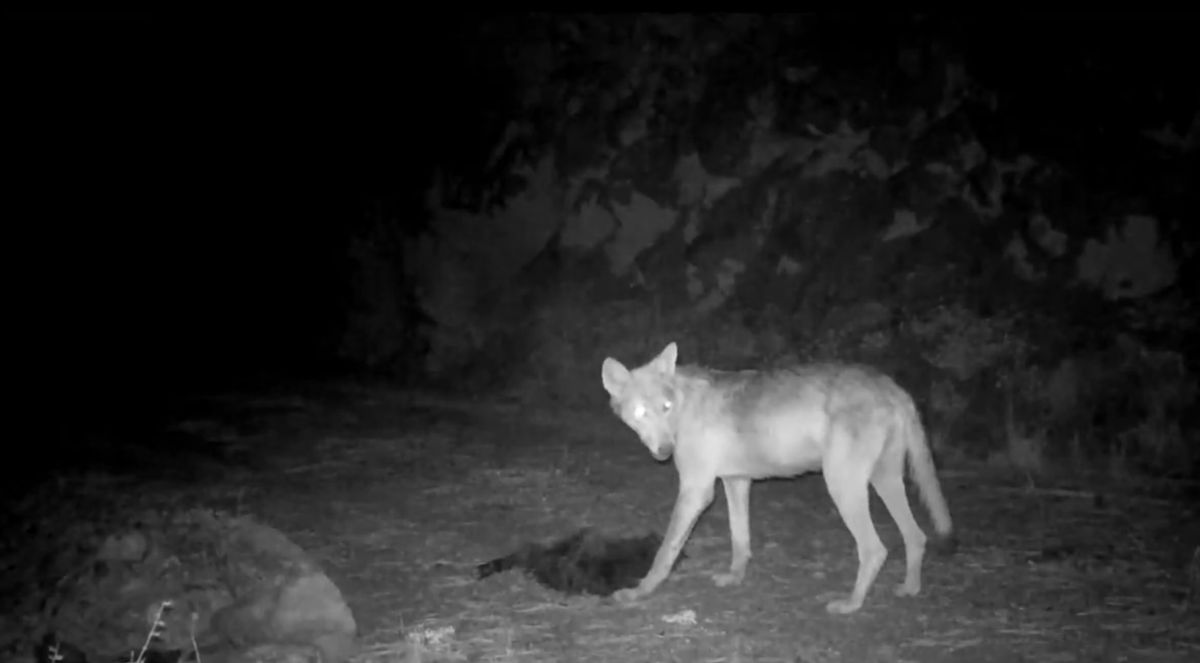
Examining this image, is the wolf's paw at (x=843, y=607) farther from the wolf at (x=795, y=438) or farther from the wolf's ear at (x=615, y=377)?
the wolf's ear at (x=615, y=377)

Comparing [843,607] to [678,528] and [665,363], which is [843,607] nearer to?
[678,528]

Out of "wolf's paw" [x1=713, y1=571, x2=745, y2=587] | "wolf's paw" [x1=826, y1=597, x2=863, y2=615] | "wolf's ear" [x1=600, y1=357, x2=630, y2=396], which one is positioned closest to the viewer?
"wolf's paw" [x1=826, y1=597, x2=863, y2=615]

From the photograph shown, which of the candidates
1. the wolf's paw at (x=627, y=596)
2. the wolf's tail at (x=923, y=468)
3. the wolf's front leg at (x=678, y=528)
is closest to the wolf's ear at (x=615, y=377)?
the wolf's front leg at (x=678, y=528)

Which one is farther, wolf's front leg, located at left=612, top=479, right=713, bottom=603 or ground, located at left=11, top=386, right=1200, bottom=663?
wolf's front leg, located at left=612, top=479, right=713, bottom=603

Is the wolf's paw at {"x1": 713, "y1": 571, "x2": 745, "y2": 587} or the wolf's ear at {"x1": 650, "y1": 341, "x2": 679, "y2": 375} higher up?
the wolf's ear at {"x1": 650, "y1": 341, "x2": 679, "y2": 375}

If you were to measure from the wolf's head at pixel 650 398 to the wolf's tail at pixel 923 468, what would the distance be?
1.42 meters

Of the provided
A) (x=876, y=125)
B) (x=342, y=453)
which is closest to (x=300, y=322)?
(x=342, y=453)

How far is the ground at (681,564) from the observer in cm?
568

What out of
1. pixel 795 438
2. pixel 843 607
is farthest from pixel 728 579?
pixel 795 438

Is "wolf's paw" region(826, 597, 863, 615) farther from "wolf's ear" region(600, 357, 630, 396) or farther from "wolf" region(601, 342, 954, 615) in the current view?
"wolf's ear" region(600, 357, 630, 396)

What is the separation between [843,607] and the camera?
612 centimetres

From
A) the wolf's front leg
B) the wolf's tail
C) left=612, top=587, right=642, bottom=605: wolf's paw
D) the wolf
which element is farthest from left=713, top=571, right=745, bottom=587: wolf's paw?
the wolf's tail

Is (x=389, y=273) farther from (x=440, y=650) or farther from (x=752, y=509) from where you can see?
(x=440, y=650)

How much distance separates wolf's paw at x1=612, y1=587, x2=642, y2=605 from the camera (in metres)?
6.34
